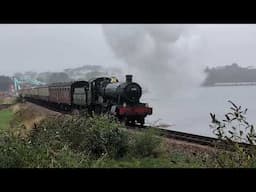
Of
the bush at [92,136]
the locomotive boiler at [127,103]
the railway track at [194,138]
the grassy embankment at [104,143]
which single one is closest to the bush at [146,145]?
the grassy embankment at [104,143]

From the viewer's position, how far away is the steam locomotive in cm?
1850

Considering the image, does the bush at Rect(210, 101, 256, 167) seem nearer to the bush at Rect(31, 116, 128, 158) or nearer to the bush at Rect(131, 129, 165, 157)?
the bush at Rect(31, 116, 128, 158)

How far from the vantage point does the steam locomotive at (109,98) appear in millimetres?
18500

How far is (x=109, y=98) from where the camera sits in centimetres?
1998

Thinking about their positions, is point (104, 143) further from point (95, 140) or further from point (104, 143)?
point (95, 140)

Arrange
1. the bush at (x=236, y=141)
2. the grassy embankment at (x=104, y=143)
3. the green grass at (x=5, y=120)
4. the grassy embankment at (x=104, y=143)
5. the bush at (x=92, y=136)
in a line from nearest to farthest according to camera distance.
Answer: the bush at (x=236, y=141), the grassy embankment at (x=104, y=143), the grassy embankment at (x=104, y=143), the bush at (x=92, y=136), the green grass at (x=5, y=120)

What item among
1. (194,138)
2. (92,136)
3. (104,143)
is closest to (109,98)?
(194,138)

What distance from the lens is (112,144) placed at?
9.72 m

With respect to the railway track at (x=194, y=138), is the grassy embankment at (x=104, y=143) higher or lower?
higher

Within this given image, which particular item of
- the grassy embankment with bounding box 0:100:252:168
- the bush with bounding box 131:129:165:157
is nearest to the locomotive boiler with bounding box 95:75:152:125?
the grassy embankment with bounding box 0:100:252:168

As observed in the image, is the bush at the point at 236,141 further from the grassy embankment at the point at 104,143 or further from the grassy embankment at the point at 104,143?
the grassy embankment at the point at 104,143
